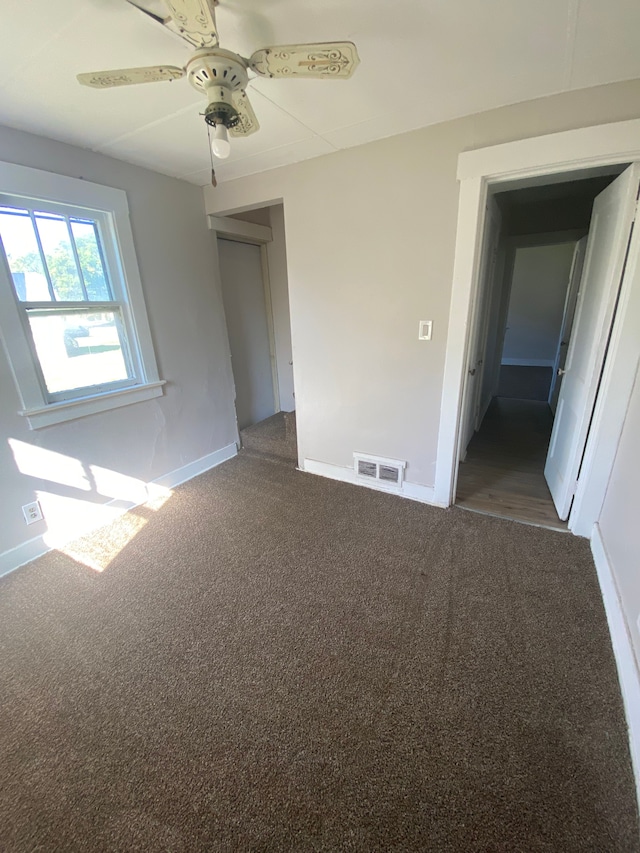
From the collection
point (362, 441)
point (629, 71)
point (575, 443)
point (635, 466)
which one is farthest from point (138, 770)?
point (629, 71)

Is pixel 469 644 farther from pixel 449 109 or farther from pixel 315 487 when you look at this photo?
pixel 449 109

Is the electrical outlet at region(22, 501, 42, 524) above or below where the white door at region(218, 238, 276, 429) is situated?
below

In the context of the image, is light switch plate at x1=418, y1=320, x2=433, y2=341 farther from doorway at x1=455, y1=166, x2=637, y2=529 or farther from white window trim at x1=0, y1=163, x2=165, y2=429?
white window trim at x1=0, y1=163, x2=165, y2=429

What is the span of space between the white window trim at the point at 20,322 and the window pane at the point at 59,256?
0.39 feet

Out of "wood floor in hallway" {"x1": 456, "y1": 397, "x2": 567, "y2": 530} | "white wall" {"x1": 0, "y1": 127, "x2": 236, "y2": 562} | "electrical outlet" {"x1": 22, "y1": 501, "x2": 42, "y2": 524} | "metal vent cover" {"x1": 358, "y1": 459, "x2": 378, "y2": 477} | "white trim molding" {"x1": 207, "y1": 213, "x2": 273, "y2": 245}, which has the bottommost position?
"wood floor in hallway" {"x1": 456, "y1": 397, "x2": 567, "y2": 530}

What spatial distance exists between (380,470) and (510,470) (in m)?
1.23

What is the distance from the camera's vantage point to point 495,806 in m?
1.04

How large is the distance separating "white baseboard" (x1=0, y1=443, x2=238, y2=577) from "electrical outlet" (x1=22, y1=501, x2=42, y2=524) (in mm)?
126

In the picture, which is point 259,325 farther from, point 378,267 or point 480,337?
point 480,337

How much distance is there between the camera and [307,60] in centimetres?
111

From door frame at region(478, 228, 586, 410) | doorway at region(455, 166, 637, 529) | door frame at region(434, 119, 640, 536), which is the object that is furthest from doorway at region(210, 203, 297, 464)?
door frame at region(478, 228, 586, 410)

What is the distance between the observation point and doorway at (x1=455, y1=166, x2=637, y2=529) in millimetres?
2066

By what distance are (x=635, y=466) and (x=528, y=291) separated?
285 inches

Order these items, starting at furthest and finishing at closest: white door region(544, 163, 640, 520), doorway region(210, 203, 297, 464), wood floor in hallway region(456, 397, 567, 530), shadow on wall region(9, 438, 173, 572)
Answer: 1. doorway region(210, 203, 297, 464)
2. wood floor in hallway region(456, 397, 567, 530)
3. shadow on wall region(9, 438, 173, 572)
4. white door region(544, 163, 640, 520)
